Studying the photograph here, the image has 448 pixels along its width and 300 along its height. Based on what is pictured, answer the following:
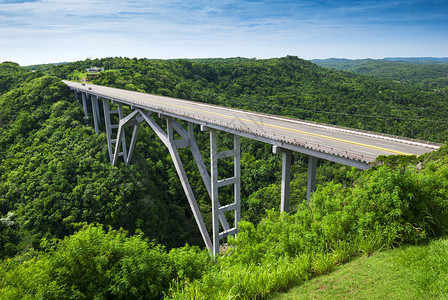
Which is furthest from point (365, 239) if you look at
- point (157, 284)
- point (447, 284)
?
point (157, 284)

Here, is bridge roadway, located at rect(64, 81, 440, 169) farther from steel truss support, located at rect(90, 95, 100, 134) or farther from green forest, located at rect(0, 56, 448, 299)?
steel truss support, located at rect(90, 95, 100, 134)

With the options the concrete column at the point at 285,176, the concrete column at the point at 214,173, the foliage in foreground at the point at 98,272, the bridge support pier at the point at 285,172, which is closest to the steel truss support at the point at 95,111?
the concrete column at the point at 214,173

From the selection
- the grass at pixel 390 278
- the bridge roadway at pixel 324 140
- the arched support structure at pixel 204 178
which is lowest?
the arched support structure at pixel 204 178

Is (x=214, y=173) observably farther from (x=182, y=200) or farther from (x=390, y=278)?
(x=182, y=200)

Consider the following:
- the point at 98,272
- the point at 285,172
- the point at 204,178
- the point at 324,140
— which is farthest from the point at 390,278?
the point at 204,178

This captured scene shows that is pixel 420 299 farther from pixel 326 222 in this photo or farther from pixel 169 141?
pixel 169 141

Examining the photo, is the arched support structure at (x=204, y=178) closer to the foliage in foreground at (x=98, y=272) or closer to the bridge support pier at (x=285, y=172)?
the bridge support pier at (x=285, y=172)
